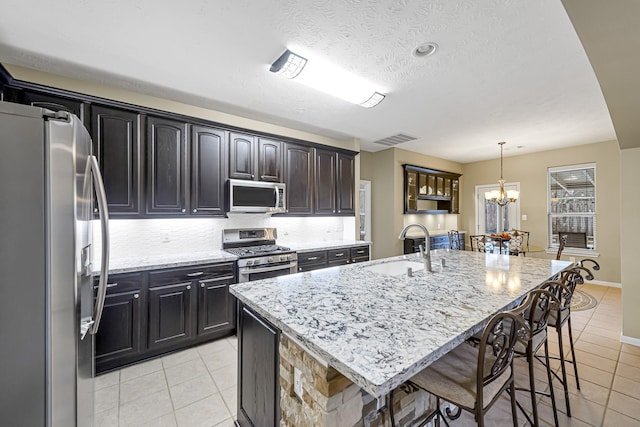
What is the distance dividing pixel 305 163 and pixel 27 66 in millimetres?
2987

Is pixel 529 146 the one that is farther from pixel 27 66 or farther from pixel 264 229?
pixel 27 66

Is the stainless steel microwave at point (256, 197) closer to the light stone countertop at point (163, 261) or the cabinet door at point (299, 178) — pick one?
the cabinet door at point (299, 178)

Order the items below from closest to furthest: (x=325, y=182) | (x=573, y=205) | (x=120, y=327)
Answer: (x=120, y=327)
(x=325, y=182)
(x=573, y=205)

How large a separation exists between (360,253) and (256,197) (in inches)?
74.8

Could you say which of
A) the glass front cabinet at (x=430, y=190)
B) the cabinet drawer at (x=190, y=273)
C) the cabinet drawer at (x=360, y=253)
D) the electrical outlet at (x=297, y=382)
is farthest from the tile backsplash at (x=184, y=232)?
the electrical outlet at (x=297, y=382)

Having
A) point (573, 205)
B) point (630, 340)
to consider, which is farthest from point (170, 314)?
point (573, 205)

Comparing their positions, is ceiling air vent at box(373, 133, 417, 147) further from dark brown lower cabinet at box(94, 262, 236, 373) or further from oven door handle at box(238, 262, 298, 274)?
dark brown lower cabinet at box(94, 262, 236, 373)

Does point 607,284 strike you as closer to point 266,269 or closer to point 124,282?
point 266,269

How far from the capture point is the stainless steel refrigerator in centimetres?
90

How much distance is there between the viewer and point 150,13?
70.6 inches

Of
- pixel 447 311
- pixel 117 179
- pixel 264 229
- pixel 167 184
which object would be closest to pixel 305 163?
pixel 264 229

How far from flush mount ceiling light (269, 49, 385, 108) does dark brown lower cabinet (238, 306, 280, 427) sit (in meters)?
2.02

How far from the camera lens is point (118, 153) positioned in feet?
8.62

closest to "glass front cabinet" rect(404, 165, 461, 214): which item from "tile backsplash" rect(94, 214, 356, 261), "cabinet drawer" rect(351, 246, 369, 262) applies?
"cabinet drawer" rect(351, 246, 369, 262)
